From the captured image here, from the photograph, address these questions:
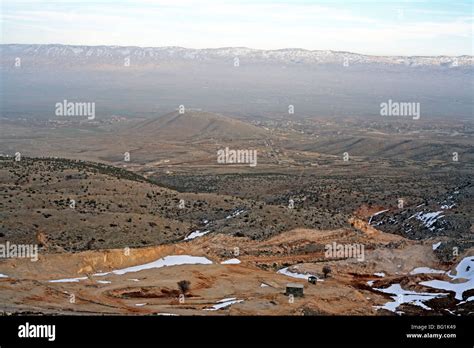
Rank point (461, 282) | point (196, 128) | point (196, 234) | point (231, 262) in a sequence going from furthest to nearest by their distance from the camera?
point (196, 128) < point (196, 234) < point (231, 262) < point (461, 282)

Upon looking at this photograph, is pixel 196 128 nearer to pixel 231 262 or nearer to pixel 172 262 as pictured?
pixel 231 262

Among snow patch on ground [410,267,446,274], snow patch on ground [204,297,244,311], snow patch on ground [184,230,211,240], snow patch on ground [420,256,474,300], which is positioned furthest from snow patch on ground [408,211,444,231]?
snow patch on ground [204,297,244,311]

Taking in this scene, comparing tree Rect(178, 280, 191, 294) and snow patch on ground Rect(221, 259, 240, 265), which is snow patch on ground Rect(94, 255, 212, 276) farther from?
tree Rect(178, 280, 191, 294)

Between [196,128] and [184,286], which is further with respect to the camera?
[196,128]

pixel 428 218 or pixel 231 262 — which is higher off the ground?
pixel 231 262

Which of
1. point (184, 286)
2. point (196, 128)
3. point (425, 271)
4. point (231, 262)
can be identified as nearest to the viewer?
point (184, 286)

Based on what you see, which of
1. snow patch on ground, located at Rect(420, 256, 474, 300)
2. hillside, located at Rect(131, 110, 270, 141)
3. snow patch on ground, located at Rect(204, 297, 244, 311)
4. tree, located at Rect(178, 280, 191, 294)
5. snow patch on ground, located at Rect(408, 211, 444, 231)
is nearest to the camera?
snow patch on ground, located at Rect(204, 297, 244, 311)

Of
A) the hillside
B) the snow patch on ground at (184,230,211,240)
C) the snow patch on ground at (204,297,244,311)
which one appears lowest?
the snow patch on ground at (184,230,211,240)

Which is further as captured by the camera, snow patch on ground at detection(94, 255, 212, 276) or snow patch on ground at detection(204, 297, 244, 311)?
snow patch on ground at detection(94, 255, 212, 276)

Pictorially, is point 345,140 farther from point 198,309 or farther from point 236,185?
point 198,309

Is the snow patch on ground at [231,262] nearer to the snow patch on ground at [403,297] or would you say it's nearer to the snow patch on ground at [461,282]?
the snow patch on ground at [403,297]

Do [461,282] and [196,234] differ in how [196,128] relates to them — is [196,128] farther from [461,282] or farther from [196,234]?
[461,282]

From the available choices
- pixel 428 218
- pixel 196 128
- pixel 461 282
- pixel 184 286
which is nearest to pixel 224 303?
pixel 184 286

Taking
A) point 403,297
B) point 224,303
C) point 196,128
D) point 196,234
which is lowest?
point 403,297
